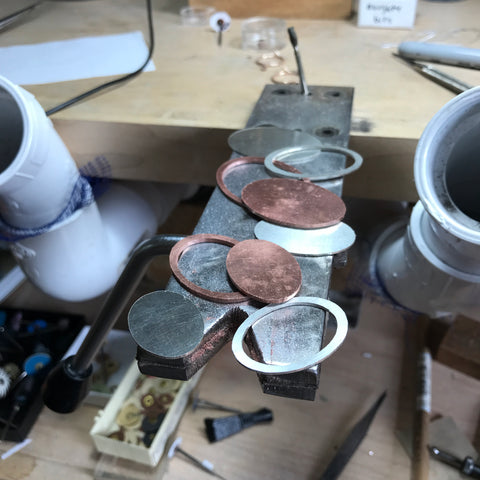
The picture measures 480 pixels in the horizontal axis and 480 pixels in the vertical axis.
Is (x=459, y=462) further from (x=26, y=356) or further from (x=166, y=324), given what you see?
(x=26, y=356)

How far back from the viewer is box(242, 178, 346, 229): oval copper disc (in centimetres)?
34

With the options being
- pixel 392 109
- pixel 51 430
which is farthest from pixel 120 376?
pixel 392 109

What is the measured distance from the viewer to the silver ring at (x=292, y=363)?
24 cm

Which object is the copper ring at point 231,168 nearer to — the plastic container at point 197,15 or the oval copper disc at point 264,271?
the oval copper disc at point 264,271

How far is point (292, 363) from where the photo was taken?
0.80 ft

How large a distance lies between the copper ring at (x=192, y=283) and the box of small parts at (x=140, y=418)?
0.41 metres

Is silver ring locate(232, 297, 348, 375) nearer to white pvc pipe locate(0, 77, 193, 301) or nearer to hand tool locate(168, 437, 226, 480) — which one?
white pvc pipe locate(0, 77, 193, 301)

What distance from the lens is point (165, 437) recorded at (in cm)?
64

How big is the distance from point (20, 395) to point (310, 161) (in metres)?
0.60

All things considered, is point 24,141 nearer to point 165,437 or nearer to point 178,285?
point 178,285

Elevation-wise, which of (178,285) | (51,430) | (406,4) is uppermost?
(406,4)

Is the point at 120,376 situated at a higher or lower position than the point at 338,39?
lower

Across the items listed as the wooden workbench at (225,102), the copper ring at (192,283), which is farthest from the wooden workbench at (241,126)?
the copper ring at (192,283)

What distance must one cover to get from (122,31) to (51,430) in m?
0.72
